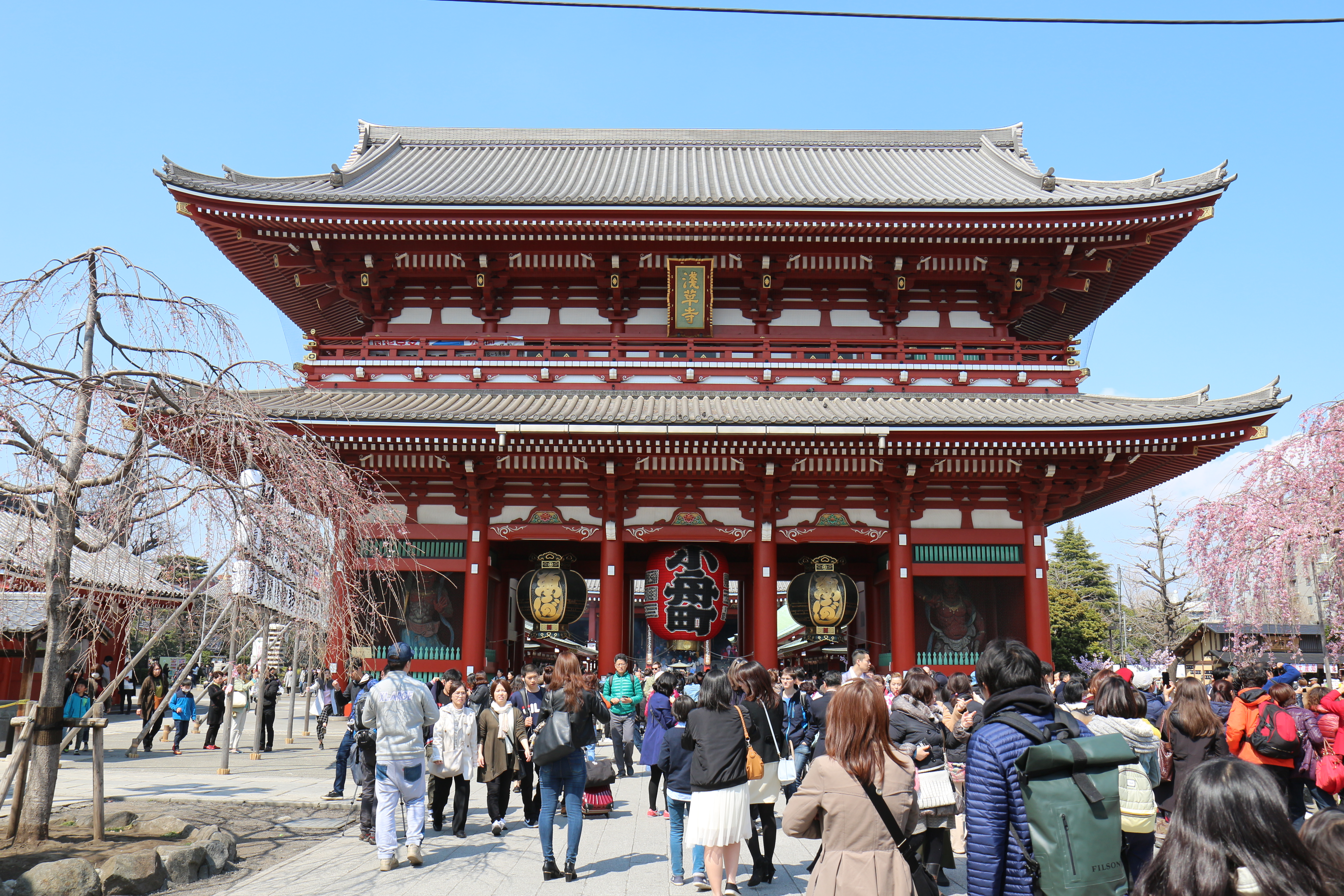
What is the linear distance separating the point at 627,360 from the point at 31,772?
37.8 feet

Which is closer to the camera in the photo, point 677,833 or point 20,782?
point 677,833

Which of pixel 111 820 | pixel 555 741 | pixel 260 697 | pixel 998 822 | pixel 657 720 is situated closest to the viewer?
pixel 998 822

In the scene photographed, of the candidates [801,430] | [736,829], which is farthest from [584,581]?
[736,829]

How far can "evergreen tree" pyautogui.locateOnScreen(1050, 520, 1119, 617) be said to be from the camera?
4412 centimetres

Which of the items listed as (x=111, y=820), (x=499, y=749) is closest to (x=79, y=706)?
(x=111, y=820)

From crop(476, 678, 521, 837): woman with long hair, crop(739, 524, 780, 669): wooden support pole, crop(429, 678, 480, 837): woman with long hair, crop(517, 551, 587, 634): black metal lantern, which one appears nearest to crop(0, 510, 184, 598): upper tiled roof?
crop(429, 678, 480, 837): woman with long hair

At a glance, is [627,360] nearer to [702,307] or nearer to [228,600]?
[702,307]

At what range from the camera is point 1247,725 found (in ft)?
23.7

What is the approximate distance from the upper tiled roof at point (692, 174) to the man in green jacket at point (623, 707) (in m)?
8.43

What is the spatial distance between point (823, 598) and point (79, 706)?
14.4 m

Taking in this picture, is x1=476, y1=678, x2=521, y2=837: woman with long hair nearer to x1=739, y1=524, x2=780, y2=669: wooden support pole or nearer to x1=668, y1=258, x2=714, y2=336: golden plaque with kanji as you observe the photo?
x1=739, y1=524, x2=780, y2=669: wooden support pole

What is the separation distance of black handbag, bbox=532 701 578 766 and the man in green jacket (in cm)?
400

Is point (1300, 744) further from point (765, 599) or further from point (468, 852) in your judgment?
point (765, 599)

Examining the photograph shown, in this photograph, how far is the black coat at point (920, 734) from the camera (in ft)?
20.1
